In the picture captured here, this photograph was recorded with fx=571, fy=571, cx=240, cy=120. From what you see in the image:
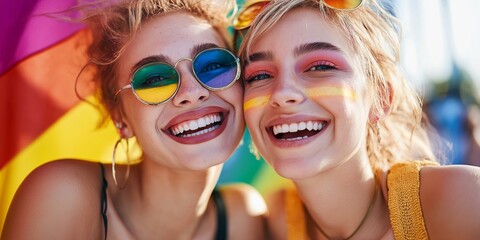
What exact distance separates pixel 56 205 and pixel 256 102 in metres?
0.97

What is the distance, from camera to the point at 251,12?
2631mm

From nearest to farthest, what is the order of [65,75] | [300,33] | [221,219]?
[300,33] < [221,219] < [65,75]

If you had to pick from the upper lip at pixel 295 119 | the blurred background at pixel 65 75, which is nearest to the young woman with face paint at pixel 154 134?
the upper lip at pixel 295 119

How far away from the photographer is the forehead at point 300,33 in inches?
93.4

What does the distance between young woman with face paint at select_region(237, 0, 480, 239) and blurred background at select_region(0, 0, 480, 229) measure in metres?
0.66

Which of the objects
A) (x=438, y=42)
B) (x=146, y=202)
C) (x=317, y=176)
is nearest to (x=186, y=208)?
(x=146, y=202)

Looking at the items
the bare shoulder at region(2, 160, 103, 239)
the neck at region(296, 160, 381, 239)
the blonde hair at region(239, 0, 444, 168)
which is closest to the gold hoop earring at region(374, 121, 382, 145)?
the blonde hair at region(239, 0, 444, 168)

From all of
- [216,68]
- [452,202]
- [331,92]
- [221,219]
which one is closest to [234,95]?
[216,68]

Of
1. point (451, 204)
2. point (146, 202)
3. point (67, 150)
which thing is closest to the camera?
point (451, 204)

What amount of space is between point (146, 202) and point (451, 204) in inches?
55.0

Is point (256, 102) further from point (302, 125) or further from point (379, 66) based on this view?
point (379, 66)

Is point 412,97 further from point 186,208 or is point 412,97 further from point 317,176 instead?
point 186,208

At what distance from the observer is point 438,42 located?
3.44 m

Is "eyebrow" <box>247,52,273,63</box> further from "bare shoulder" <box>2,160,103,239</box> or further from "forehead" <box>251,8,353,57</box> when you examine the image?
"bare shoulder" <box>2,160,103,239</box>
